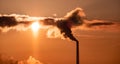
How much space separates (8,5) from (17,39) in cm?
47

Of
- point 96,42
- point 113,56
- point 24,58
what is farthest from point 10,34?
point 113,56

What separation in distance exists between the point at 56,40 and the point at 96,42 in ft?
1.78

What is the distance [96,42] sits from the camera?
13.4 feet

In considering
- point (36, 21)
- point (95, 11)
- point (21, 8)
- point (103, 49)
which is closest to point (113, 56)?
point (103, 49)

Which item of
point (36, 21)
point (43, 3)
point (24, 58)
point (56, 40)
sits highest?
point (43, 3)

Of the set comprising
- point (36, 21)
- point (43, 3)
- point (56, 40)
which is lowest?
point (56, 40)

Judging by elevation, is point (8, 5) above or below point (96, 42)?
above

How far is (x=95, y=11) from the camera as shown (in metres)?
4.07

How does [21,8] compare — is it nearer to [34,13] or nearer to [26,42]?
[34,13]

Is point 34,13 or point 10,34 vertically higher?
point 34,13

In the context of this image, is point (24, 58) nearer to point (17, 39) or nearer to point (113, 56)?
point (17, 39)

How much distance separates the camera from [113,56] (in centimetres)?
409

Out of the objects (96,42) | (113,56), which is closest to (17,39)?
(96,42)

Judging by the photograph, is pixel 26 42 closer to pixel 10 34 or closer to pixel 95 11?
pixel 10 34
